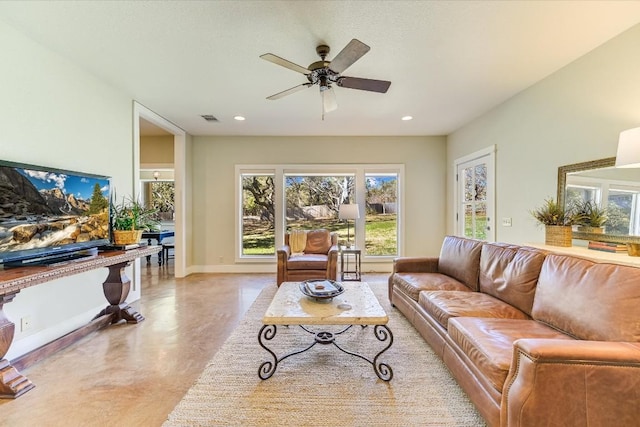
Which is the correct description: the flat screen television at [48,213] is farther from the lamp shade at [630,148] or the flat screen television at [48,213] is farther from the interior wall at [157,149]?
the lamp shade at [630,148]

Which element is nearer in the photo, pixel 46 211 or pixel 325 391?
pixel 325 391

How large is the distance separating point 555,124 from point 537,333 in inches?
94.5

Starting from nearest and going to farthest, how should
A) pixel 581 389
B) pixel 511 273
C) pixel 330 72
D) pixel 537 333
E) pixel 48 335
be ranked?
pixel 581 389 < pixel 537 333 < pixel 511 273 < pixel 330 72 < pixel 48 335

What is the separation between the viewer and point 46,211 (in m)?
2.36

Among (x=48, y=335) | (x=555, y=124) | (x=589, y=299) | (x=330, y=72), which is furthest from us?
(x=555, y=124)

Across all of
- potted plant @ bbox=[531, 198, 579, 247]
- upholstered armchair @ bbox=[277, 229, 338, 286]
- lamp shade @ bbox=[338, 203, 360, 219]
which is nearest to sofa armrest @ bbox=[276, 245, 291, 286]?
upholstered armchair @ bbox=[277, 229, 338, 286]

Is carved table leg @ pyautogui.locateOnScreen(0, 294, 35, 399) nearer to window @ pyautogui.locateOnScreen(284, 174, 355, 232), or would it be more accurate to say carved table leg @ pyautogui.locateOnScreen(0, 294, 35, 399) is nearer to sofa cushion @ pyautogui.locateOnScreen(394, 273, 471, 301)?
sofa cushion @ pyautogui.locateOnScreen(394, 273, 471, 301)

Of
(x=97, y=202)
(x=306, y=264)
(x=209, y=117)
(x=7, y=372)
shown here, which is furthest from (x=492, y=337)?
(x=209, y=117)

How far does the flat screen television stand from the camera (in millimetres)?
2098

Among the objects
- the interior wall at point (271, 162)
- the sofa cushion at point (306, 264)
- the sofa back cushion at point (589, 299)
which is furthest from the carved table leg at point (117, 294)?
the sofa back cushion at point (589, 299)

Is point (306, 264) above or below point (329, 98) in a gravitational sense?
below

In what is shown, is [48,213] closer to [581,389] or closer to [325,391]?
[325,391]

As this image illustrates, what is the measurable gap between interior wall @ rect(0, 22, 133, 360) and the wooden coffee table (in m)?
2.05

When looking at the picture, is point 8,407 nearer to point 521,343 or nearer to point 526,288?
point 521,343
